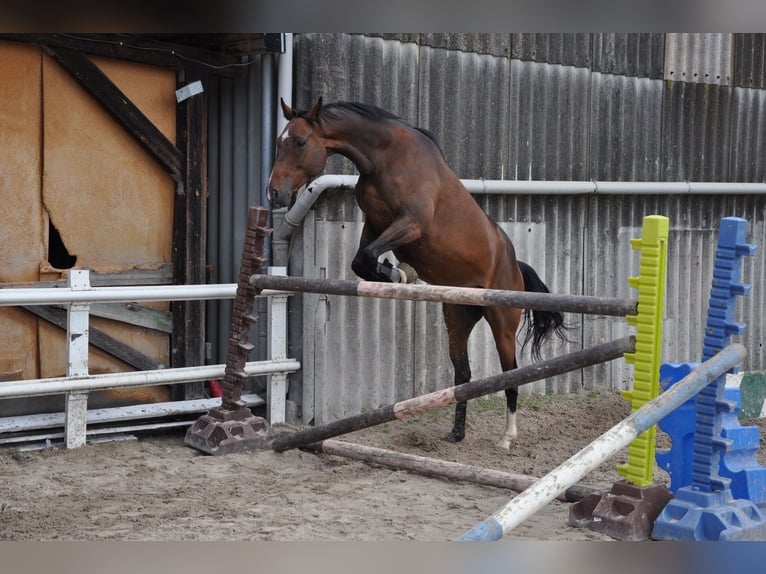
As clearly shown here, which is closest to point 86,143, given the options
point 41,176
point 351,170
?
point 41,176

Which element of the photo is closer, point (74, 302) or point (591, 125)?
point (74, 302)

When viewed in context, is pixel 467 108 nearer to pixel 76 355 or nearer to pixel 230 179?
pixel 230 179

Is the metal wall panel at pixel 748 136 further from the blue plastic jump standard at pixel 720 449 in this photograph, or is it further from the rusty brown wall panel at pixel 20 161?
the rusty brown wall panel at pixel 20 161

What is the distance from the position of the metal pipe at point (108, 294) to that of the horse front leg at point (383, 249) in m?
0.85

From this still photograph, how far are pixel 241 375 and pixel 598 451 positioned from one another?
2.79m

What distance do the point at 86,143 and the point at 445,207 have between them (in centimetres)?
230

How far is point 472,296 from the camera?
3.58 metres

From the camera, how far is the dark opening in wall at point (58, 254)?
5.46m

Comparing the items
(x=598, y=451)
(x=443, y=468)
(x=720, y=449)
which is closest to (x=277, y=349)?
(x=443, y=468)

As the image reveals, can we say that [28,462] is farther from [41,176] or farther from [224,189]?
[224,189]

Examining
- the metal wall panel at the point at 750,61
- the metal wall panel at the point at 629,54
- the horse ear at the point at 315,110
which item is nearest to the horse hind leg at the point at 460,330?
the horse ear at the point at 315,110

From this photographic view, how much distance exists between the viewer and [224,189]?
6.08 m

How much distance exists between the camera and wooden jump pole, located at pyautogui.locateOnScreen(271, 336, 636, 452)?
130 inches

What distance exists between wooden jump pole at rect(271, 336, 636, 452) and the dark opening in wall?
6.42 ft
